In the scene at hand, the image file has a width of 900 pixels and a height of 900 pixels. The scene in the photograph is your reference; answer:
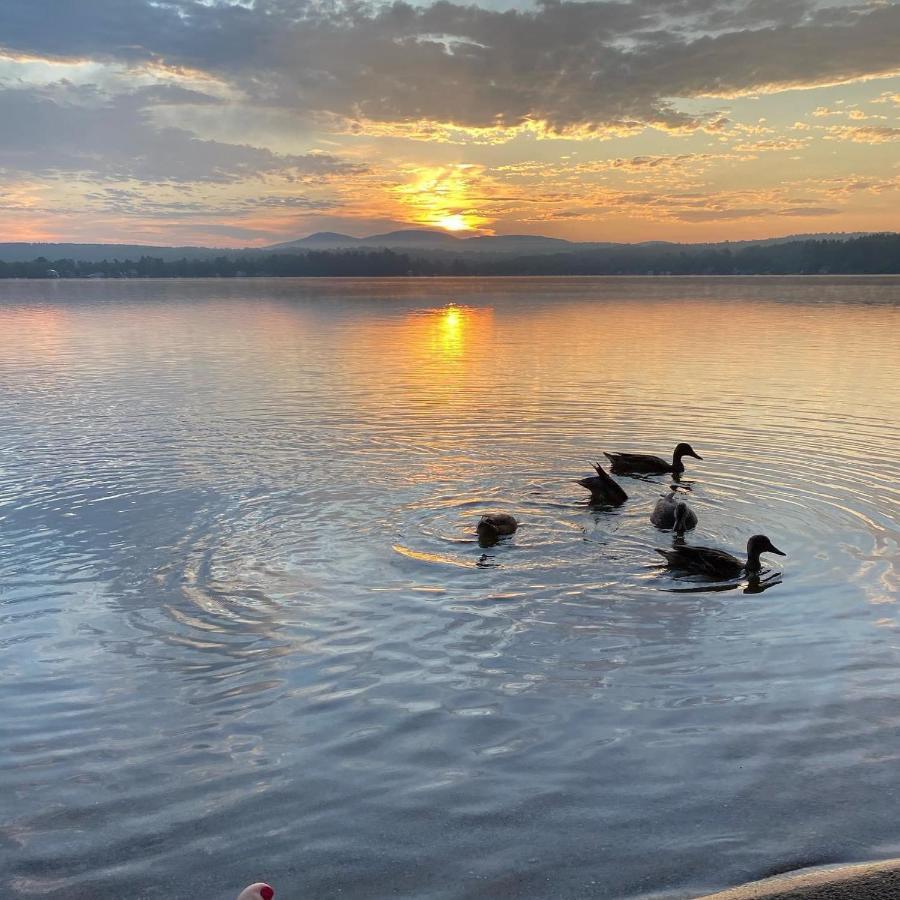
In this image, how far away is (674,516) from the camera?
44.4 ft

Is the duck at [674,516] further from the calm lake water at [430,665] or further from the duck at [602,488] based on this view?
the duck at [602,488]

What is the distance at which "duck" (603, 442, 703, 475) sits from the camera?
17.2 m

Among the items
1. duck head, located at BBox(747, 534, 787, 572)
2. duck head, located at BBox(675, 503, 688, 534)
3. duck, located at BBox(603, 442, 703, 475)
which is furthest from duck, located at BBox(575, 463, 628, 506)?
duck head, located at BBox(747, 534, 787, 572)

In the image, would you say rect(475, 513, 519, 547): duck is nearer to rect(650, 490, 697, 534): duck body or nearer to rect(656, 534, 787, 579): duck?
rect(656, 534, 787, 579): duck

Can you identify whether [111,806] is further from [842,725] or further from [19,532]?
[19,532]

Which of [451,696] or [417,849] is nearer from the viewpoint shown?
[417,849]

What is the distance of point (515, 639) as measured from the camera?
939 centimetres

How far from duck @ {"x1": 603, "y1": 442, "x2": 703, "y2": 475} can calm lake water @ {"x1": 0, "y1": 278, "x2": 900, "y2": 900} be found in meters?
0.39

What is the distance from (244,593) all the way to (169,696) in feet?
8.35

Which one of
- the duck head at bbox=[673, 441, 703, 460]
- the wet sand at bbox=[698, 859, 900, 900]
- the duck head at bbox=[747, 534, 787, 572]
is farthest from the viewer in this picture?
the duck head at bbox=[673, 441, 703, 460]

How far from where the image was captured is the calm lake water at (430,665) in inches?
→ 233

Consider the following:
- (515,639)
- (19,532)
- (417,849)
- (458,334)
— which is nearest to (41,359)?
(458,334)

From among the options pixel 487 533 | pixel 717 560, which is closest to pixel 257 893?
pixel 487 533

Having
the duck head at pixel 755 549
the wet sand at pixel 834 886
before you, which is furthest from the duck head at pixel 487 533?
the wet sand at pixel 834 886
